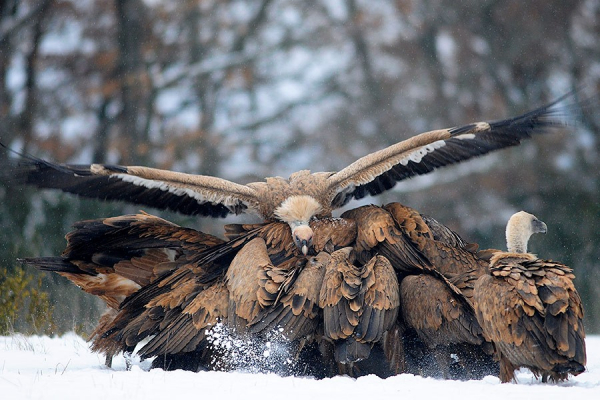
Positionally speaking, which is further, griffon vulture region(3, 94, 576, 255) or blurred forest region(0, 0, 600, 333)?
blurred forest region(0, 0, 600, 333)

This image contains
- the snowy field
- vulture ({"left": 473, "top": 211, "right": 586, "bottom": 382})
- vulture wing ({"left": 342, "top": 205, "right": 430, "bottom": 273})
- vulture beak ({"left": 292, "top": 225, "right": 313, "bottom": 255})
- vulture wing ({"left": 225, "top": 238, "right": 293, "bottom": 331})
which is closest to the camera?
the snowy field

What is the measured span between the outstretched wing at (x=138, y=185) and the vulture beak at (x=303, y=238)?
922 millimetres

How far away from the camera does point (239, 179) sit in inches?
835

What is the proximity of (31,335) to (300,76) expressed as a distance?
1658 centimetres

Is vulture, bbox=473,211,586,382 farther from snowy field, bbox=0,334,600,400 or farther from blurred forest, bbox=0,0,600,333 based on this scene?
blurred forest, bbox=0,0,600,333

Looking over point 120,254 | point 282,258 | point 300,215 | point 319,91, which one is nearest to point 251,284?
point 282,258

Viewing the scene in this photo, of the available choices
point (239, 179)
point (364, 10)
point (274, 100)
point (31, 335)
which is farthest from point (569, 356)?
point (364, 10)

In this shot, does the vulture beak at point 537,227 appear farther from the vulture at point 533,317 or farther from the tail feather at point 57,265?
the tail feather at point 57,265

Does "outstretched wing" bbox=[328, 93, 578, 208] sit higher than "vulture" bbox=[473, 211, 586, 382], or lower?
higher

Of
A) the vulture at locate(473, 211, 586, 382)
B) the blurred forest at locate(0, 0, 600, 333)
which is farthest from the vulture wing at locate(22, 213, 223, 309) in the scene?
the blurred forest at locate(0, 0, 600, 333)

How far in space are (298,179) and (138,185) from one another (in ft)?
4.95

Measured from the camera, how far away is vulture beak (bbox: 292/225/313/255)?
261 inches

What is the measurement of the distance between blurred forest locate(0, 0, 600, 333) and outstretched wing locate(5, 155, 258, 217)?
6.24 m

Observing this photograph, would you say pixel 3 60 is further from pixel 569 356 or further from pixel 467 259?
pixel 569 356
